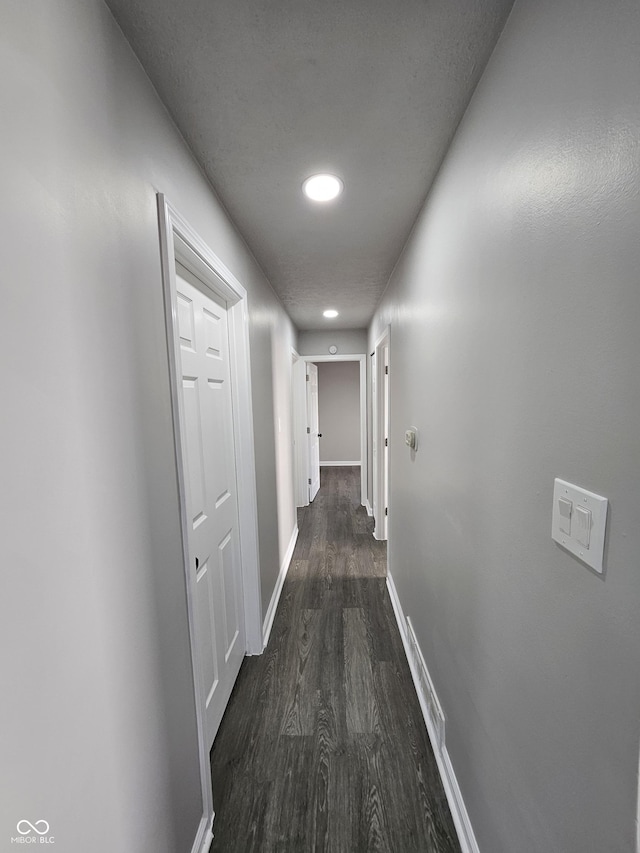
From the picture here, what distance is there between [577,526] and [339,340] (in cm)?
406

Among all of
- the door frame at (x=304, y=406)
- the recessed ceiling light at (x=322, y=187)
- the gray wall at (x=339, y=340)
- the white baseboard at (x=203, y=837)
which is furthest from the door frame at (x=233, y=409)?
the gray wall at (x=339, y=340)

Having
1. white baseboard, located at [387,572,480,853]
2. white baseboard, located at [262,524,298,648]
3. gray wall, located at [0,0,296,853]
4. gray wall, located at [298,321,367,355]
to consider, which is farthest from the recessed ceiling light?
gray wall, located at [298,321,367,355]

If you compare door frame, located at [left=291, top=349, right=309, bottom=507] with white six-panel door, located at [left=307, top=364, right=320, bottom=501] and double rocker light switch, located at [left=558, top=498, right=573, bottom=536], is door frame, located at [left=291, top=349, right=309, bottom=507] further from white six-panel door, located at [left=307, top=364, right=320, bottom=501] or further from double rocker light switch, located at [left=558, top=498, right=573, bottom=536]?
double rocker light switch, located at [left=558, top=498, right=573, bottom=536]

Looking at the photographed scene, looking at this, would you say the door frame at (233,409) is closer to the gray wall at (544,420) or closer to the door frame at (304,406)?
the gray wall at (544,420)

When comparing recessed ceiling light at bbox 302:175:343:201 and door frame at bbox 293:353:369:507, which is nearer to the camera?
recessed ceiling light at bbox 302:175:343:201

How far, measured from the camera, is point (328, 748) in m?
1.43

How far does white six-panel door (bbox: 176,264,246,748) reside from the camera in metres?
1.28

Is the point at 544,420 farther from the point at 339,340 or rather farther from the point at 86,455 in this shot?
the point at 339,340

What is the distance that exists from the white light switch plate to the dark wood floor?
1.28 m

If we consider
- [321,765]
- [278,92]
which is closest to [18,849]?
[321,765]

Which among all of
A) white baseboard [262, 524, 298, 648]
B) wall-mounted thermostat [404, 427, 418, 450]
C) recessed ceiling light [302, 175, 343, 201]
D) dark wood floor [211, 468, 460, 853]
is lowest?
dark wood floor [211, 468, 460, 853]

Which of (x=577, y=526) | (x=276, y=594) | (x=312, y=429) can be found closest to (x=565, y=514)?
(x=577, y=526)

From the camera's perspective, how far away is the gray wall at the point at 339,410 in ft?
22.2

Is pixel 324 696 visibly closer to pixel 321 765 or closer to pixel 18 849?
pixel 321 765
